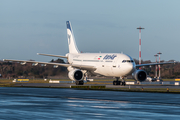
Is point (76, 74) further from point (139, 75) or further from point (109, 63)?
point (139, 75)

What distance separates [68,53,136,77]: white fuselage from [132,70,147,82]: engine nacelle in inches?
115

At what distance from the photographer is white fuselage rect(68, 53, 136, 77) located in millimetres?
49250

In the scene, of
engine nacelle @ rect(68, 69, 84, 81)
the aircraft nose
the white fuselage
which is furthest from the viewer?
engine nacelle @ rect(68, 69, 84, 81)

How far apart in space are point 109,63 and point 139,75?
5.28m

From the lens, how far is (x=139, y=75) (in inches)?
2071

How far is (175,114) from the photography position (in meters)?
15.9

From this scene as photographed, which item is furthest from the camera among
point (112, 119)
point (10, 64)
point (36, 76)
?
point (10, 64)

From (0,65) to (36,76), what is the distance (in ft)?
45.5

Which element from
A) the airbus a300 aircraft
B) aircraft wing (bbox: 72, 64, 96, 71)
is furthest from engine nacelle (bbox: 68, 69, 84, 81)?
aircraft wing (bbox: 72, 64, 96, 71)

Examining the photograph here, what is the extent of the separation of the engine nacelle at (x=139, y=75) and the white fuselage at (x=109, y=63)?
2929 millimetres

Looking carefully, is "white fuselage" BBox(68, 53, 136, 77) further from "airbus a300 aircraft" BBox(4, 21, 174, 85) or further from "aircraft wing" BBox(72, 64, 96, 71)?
"aircraft wing" BBox(72, 64, 96, 71)

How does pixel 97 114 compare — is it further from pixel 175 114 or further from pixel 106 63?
pixel 106 63

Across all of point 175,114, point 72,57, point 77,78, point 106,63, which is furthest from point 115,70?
point 175,114

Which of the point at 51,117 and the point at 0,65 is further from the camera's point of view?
the point at 0,65
